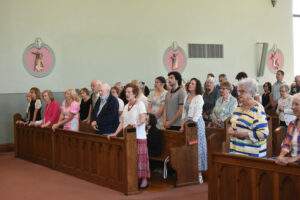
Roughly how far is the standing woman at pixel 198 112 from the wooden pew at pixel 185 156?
0.09 metres

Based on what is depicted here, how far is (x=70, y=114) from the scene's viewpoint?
8.09 meters

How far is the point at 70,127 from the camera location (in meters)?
8.23

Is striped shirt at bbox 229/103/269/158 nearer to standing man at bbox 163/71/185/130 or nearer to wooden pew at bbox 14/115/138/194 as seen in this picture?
wooden pew at bbox 14/115/138/194

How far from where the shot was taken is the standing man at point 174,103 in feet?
23.3

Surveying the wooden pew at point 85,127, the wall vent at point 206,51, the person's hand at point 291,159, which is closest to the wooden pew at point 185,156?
the wooden pew at point 85,127

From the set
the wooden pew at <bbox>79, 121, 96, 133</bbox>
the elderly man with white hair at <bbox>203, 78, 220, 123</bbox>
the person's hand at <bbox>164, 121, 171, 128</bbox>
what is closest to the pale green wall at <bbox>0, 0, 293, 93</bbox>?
the wooden pew at <bbox>79, 121, 96, 133</bbox>

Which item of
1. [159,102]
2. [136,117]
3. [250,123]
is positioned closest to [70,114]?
[159,102]

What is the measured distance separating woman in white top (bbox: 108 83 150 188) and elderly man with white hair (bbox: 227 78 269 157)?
2.14m

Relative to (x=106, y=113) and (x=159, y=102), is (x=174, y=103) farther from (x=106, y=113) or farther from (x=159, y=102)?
(x=106, y=113)

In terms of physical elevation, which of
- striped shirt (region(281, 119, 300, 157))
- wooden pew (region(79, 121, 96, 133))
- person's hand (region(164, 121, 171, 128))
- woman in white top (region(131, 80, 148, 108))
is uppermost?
woman in white top (region(131, 80, 148, 108))

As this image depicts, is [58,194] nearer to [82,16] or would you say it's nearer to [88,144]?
[88,144]

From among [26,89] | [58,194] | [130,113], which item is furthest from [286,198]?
[26,89]

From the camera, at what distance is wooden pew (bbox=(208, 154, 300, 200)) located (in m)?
3.88

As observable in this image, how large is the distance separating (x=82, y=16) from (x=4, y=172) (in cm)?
522
